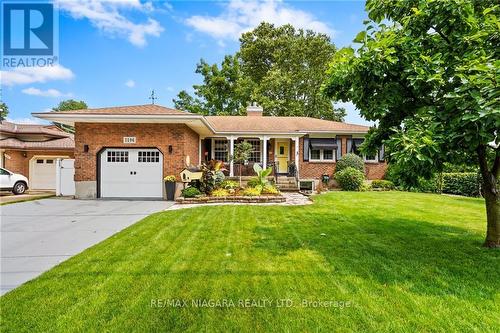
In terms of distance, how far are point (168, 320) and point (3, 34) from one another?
33.0 feet

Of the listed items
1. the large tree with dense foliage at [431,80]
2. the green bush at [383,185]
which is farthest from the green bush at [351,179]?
the large tree with dense foliage at [431,80]

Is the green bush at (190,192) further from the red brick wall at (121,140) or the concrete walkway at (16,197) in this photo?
the concrete walkway at (16,197)

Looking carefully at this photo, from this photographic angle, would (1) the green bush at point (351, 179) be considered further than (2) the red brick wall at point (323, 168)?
No

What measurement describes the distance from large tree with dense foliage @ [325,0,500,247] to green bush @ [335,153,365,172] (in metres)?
10.9

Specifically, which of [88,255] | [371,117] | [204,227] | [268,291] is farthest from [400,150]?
[88,255]

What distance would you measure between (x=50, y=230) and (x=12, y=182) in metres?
10.3

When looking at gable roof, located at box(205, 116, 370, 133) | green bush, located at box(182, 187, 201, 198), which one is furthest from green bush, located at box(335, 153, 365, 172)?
green bush, located at box(182, 187, 201, 198)

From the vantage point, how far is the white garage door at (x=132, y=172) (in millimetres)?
12078

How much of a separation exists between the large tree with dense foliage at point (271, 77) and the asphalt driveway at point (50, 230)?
20.5m

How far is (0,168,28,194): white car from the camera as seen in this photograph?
13.3 m

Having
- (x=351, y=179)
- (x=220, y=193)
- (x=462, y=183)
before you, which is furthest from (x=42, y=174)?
(x=462, y=183)

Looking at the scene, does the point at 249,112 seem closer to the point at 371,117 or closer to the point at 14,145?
the point at 14,145

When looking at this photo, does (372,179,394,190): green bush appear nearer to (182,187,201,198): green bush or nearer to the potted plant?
(182,187,201,198): green bush

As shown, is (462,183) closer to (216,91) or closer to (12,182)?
(12,182)
